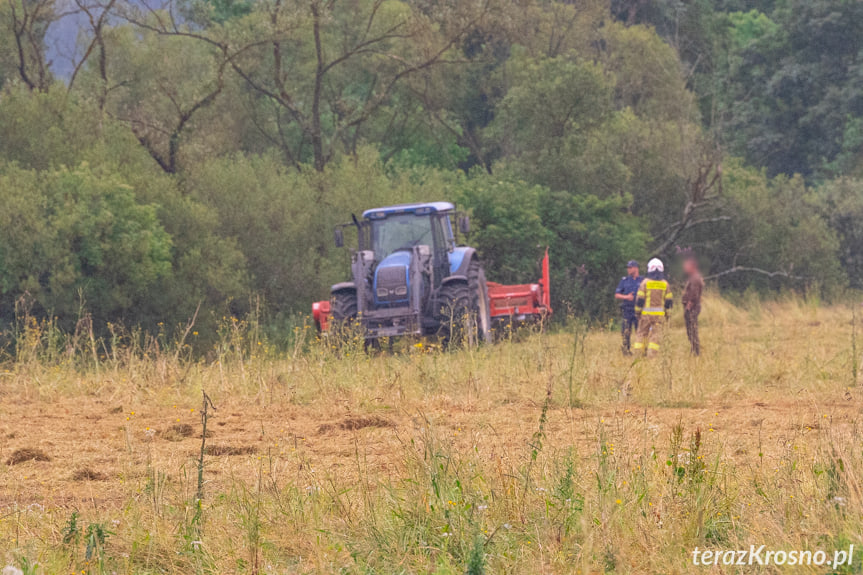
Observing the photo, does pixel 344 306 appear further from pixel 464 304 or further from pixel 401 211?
pixel 401 211

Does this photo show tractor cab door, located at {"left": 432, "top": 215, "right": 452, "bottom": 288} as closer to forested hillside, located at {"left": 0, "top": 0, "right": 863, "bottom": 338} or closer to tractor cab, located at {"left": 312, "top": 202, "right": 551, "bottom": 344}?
tractor cab, located at {"left": 312, "top": 202, "right": 551, "bottom": 344}

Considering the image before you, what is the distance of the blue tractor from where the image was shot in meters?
15.5

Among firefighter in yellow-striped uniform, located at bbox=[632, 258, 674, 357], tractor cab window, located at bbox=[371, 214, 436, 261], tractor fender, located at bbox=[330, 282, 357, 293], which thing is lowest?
firefighter in yellow-striped uniform, located at bbox=[632, 258, 674, 357]

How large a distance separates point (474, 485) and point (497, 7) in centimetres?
2370

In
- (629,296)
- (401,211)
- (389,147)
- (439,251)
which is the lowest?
(629,296)

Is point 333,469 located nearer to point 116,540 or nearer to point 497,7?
point 116,540

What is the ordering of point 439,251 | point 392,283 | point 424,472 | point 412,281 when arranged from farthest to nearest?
1. point 439,251
2. point 412,281
3. point 392,283
4. point 424,472

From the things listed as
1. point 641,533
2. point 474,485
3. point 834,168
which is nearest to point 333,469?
point 474,485

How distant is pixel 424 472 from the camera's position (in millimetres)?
5727

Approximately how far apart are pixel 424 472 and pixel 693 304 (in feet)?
31.2

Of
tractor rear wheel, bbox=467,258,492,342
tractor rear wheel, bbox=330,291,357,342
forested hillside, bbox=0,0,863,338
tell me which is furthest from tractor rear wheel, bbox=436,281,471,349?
forested hillside, bbox=0,0,863,338

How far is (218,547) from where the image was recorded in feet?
16.2

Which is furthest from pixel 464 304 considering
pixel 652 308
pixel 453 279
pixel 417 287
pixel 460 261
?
pixel 652 308

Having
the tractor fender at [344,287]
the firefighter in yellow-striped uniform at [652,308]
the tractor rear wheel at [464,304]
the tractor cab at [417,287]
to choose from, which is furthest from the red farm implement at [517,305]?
the firefighter in yellow-striped uniform at [652,308]
